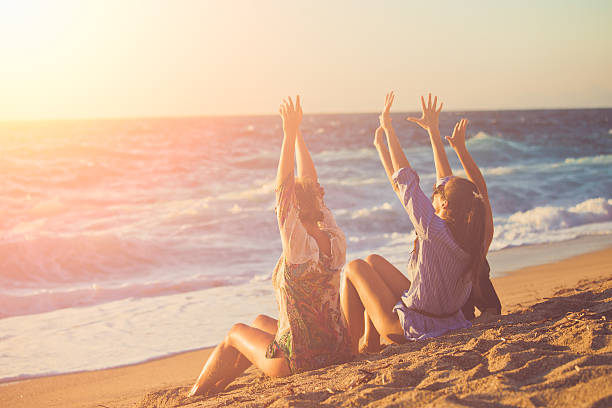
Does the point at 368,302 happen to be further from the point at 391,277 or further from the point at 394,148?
the point at 394,148

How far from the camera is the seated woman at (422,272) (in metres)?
3.28

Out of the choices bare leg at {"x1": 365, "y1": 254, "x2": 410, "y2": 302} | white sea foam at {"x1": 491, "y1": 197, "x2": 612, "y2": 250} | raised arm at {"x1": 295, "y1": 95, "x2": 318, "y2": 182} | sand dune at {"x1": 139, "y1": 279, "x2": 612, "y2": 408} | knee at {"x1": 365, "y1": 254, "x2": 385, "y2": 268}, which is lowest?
white sea foam at {"x1": 491, "y1": 197, "x2": 612, "y2": 250}

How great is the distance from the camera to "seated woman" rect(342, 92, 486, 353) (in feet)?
10.8

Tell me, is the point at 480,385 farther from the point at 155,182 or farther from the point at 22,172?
the point at 22,172

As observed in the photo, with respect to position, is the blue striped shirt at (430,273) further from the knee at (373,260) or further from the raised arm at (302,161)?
the raised arm at (302,161)

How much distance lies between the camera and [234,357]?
12.4 ft

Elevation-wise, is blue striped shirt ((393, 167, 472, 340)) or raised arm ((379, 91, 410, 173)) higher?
raised arm ((379, 91, 410, 173))

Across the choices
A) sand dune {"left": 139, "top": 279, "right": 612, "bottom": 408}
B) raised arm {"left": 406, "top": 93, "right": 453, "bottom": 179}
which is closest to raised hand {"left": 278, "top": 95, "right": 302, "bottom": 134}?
raised arm {"left": 406, "top": 93, "right": 453, "bottom": 179}

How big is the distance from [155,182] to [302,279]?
1685 cm

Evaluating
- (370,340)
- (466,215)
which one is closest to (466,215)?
(466,215)

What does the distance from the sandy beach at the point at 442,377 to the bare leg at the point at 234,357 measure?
0.11m

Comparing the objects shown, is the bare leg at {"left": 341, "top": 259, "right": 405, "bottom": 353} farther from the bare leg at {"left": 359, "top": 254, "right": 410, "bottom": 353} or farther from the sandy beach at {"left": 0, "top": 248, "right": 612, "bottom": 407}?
the sandy beach at {"left": 0, "top": 248, "right": 612, "bottom": 407}

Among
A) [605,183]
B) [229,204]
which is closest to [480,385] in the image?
[229,204]

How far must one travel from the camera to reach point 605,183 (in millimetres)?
17391
